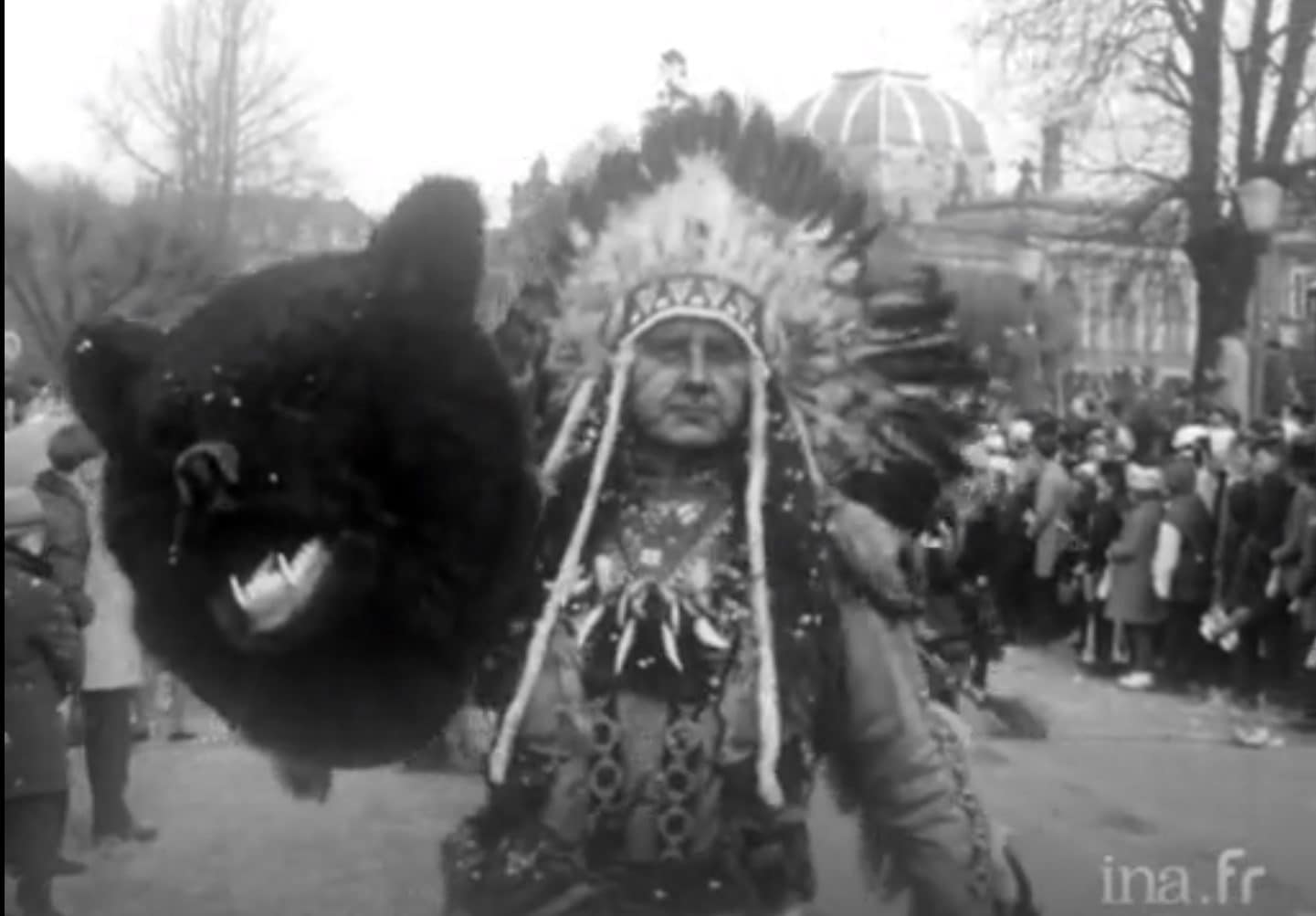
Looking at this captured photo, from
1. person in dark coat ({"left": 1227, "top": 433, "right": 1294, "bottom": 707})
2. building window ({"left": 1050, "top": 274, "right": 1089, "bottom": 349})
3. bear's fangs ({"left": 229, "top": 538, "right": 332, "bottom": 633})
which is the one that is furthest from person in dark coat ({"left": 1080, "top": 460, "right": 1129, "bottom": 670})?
bear's fangs ({"left": 229, "top": 538, "right": 332, "bottom": 633})

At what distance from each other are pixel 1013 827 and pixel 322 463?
2.03 ft

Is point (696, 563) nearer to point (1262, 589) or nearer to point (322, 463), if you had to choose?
point (322, 463)

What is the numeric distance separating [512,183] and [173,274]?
224mm

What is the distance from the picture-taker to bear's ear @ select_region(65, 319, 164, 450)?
1.15 metres

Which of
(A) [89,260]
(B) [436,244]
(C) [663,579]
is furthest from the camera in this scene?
(C) [663,579]

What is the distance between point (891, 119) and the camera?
1313mm

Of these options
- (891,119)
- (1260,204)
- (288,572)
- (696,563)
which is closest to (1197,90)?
(1260,204)

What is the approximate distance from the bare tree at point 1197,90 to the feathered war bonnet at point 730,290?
0.63 ft

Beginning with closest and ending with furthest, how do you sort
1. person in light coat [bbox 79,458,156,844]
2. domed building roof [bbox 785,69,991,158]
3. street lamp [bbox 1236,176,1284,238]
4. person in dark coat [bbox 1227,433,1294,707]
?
person in light coat [bbox 79,458,156,844], domed building roof [bbox 785,69,991,158], street lamp [bbox 1236,176,1284,238], person in dark coat [bbox 1227,433,1294,707]

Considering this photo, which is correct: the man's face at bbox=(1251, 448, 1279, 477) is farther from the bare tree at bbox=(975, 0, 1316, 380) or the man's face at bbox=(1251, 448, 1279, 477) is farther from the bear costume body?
the bear costume body

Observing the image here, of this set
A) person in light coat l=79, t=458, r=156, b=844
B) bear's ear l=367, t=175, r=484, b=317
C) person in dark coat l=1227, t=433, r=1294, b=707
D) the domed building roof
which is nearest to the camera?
bear's ear l=367, t=175, r=484, b=317

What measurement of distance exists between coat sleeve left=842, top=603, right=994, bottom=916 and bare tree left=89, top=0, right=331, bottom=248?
1.63ft

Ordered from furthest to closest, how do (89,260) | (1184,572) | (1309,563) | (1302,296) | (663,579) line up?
(1184,572) < (1309,563) < (1302,296) < (663,579) < (89,260)

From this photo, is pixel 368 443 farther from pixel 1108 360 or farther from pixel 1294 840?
pixel 1294 840
